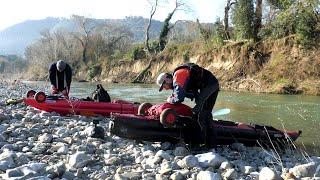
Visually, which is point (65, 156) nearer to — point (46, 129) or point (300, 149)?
point (46, 129)

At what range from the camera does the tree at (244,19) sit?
3300 cm

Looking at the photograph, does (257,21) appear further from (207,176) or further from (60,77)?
(207,176)

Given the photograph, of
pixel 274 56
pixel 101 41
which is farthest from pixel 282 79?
pixel 101 41

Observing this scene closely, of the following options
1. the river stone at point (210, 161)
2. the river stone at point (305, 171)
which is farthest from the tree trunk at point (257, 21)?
the river stone at point (305, 171)

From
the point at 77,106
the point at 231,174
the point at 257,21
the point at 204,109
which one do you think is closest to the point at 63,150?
the point at 204,109

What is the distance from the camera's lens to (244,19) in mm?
33250

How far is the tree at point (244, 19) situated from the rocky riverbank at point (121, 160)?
25.2 metres

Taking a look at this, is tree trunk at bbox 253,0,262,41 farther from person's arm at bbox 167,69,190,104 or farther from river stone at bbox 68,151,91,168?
river stone at bbox 68,151,91,168

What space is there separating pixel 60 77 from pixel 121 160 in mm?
6886

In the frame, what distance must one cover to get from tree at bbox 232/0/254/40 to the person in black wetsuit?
21.9 meters

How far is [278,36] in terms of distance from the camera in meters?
30.7

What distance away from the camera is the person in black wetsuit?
13.0 m

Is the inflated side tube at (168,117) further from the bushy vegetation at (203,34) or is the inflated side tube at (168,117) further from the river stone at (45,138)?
the bushy vegetation at (203,34)

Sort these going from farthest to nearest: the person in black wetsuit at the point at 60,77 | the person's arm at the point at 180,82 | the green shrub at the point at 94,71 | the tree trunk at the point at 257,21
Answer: the green shrub at the point at 94,71 → the tree trunk at the point at 257,21 → the person in black wetsuit at the point at 60,77 → the person's arm at the point at 180,82
